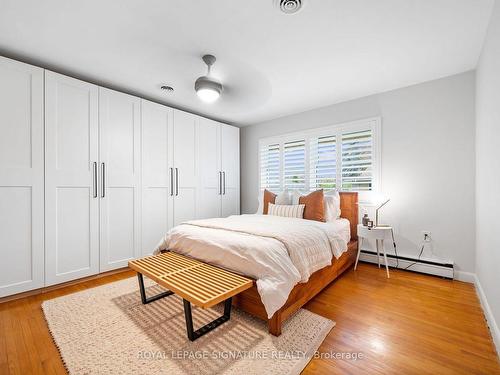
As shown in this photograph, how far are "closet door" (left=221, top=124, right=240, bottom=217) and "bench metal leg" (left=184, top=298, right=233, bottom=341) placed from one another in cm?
266

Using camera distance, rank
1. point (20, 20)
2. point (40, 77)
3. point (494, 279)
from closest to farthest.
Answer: point (494, 279) → point (20, 20) → point (40, 77)

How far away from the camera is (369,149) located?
3.36 m

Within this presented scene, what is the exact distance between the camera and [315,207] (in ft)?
10.4

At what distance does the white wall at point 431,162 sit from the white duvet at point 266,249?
3.78 feet

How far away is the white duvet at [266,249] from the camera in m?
1.70

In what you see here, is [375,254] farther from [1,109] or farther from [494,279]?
[1,109]

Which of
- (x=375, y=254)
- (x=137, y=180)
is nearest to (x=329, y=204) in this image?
(x=375, y=254)

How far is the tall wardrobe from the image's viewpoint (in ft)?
7.58

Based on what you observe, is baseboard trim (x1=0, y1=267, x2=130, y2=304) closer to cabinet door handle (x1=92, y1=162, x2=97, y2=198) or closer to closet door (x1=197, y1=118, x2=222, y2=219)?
cabinet door handle (x1=92, y1=162, x2=97, y2=198)

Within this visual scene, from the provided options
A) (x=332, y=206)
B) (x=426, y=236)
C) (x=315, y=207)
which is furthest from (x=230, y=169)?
(x=426, y=236)

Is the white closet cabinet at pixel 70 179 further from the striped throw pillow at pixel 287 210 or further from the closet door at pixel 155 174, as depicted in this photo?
the striped throw pillow at pixel 287 210

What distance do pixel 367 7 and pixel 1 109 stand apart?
11.0 feet

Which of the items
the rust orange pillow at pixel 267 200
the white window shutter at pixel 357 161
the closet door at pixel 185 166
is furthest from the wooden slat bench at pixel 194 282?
the white window shutter at pixel 357 161

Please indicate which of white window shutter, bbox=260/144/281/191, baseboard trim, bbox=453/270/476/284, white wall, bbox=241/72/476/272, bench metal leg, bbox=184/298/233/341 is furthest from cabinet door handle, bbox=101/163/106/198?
baseboard trim, bbox=453/270/476/284
